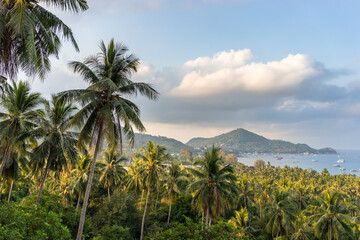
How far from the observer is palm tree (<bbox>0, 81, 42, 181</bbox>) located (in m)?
14.2

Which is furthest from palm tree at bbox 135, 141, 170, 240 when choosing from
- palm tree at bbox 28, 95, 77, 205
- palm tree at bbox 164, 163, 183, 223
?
palm tree at bbox 28, 95, 77, 205

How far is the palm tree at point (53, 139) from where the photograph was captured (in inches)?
596

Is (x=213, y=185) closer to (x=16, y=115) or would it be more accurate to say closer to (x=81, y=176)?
(x=81, y=176)

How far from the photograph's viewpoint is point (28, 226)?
274 inches

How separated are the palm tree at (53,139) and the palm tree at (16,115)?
66 cm

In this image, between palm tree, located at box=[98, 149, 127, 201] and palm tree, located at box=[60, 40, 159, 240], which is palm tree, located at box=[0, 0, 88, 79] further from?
palm tree, located at box=[98, 149, 127, 201]

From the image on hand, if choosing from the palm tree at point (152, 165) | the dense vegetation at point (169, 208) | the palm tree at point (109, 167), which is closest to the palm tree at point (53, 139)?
the dense vegetation at point (169, 208)

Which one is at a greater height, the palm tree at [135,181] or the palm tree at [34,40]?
the palm tree at [34,40]

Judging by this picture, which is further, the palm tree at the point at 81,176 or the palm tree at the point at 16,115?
the palm tree at the point at 81,176

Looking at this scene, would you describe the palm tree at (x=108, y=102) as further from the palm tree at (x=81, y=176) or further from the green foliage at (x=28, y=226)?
the palm tree at (x=81, y=176)

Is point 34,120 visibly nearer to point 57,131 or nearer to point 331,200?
point 57,131

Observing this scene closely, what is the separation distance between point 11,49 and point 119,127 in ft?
20.1

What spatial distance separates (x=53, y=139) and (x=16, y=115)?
110 inches

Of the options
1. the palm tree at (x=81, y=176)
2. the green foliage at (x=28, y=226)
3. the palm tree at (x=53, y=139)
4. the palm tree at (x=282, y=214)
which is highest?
the palm tree at (x=53, y=139)
